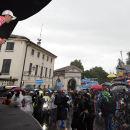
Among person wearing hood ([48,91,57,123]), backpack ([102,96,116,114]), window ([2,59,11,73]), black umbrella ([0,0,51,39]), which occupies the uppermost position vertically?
window ([2,59,11,73])

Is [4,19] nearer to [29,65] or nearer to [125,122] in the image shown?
[125,122]

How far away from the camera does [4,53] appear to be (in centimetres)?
2014

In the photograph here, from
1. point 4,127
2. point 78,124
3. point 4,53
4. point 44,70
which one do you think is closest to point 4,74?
point 4,53

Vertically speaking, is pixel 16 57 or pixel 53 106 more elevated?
pixel 16 57

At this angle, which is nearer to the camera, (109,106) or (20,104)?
(20,104)

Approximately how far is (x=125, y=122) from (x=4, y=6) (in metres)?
8.76

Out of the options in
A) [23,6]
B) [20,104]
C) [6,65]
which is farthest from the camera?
[6,65]

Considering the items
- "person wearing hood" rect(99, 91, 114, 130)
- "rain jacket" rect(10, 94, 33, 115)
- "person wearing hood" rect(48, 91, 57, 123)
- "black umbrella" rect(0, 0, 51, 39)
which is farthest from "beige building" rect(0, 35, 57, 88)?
"black umbrella" rect(0, 0, 51, 39)

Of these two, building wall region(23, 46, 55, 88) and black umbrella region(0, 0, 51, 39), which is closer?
black umbrella region(0, 0, 51, 39)

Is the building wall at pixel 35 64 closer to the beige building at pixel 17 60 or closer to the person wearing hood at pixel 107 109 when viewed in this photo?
the beige building at pixel 17 60

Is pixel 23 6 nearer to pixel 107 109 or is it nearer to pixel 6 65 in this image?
Answer: pixel 107 109

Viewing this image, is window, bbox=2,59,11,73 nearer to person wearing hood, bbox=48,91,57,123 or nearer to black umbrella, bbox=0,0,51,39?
person wearing hood, bbox=48,91,57,123

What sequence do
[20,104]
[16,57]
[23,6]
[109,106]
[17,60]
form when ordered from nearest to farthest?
[23,6], [20,104], [109,106], [17,60], [16,57]

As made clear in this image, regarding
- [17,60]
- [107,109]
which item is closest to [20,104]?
[107,109]
